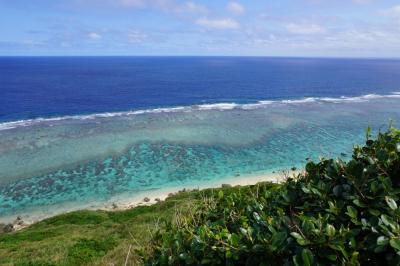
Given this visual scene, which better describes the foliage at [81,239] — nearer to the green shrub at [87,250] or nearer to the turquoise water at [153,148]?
the green shrub at [87,250]

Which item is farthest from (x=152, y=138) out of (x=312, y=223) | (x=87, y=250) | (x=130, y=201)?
(x=312, y=223)

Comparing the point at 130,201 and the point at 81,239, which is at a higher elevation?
the point at 81,239

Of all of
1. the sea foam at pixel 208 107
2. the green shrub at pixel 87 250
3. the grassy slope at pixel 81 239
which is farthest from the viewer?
the sea foam at pixel 208 107

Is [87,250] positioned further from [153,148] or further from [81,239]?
[153,148]

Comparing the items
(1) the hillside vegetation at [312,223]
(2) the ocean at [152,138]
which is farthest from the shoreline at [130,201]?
(1) the hillside vegetation at [312,223]

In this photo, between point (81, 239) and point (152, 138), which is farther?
point (152, 138)
